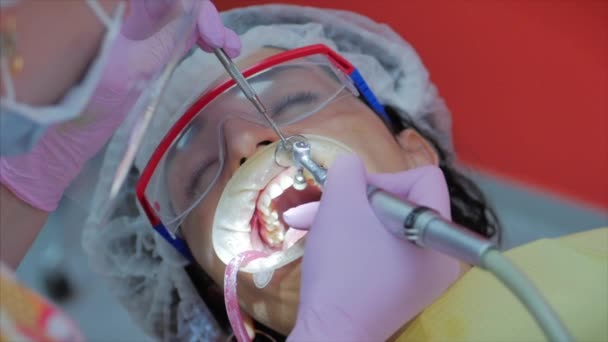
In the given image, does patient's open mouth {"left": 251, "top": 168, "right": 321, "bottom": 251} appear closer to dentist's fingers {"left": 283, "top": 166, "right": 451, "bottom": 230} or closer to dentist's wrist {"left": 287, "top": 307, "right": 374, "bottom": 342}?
dentist's fingers {"left": 283, "top": 166, "right": 451, "bottom": 230}

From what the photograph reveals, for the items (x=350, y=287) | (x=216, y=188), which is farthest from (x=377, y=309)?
(x=216, y=188)

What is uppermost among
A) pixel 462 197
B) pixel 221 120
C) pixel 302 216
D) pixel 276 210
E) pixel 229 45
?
pixel 229 45

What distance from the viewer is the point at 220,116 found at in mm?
1248

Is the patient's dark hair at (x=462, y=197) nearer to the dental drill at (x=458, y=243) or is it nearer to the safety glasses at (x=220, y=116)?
the safety glasses at (x=220, y=116)

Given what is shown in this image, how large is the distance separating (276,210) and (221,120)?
9.1 inches

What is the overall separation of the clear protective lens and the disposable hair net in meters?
0.12

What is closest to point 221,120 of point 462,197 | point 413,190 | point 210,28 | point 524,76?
point 210,28

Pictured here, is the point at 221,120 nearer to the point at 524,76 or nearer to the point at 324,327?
the point at 324,327

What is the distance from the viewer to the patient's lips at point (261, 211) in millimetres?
1206

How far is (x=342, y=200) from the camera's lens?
3.11 ft

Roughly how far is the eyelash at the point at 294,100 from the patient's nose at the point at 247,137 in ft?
0.16

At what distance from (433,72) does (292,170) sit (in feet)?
Answer: 2.48

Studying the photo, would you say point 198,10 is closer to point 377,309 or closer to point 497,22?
point 377,309

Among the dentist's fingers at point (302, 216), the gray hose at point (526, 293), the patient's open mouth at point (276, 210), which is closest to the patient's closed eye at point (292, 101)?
the patient's open mouth at point (276, 210)
